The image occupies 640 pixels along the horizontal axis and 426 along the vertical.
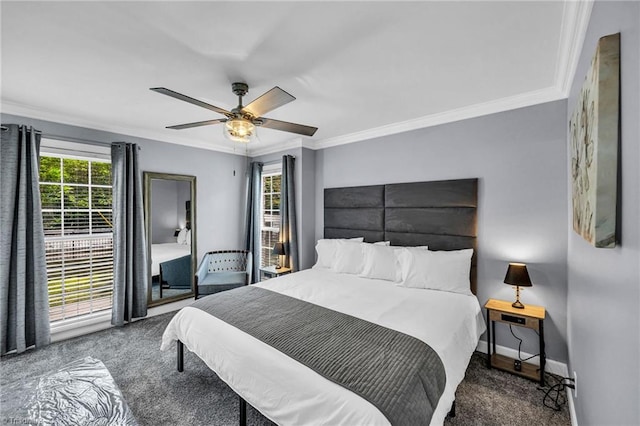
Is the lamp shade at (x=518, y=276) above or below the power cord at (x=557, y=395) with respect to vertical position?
above

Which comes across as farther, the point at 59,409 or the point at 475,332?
the point at 475,332

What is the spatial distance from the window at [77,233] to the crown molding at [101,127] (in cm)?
42

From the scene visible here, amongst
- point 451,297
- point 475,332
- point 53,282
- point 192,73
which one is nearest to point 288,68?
point 192,73

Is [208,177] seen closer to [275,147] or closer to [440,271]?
[275,147]

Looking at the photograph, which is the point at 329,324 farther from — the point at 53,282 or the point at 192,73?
the point at 53,282

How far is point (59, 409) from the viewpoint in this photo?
4.96 feet

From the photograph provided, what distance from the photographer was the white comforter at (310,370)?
1348 mm

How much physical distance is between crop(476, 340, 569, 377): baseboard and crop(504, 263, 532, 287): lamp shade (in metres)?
0.84

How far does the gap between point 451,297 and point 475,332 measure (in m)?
0.34

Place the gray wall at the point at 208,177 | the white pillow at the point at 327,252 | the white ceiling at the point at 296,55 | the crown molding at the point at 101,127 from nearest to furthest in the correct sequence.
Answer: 1. the white ceiling at the point at 296,55
2. the crown molding at the point at 101,127
3. the white pillow at the point at 327,252
4. the gray wall at the point at 208,177

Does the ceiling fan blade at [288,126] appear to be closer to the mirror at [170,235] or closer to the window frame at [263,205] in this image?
the window frame at [263,205]

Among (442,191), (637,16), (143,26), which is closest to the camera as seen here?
(637,16)

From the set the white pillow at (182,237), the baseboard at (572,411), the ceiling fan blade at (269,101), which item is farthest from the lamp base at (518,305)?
the white pillow at (182,237)

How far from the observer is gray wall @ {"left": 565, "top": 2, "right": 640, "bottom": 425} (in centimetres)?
81
